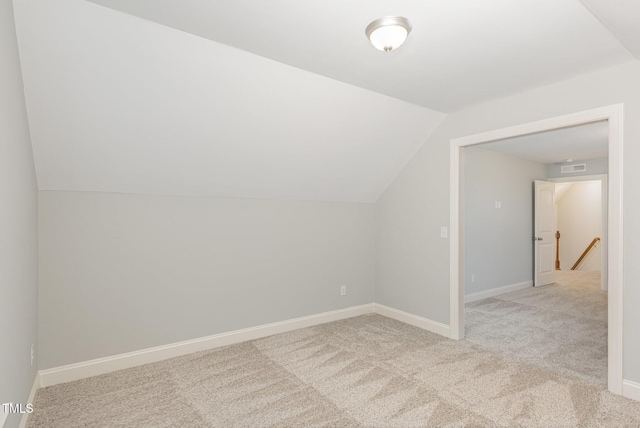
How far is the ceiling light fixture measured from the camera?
188 cm

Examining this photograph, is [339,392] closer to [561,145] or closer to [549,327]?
[549,327]

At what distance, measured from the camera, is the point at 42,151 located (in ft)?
7.90

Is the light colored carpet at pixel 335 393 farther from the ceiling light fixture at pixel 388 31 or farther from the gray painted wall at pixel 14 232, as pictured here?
the ceiling light fixture at pixel 388 31

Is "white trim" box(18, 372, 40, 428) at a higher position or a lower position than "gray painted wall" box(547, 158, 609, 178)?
lower

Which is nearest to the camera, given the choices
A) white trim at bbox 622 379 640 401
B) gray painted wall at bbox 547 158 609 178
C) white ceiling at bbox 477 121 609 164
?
white trim at bbox 622 379 640 401

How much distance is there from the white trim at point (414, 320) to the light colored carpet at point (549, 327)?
28 centimetres

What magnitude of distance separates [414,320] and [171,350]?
2677 millimetres

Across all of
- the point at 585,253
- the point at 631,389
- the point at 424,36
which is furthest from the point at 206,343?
the point at 585,253

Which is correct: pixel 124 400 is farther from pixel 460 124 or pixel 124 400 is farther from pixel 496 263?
pixel 496 263

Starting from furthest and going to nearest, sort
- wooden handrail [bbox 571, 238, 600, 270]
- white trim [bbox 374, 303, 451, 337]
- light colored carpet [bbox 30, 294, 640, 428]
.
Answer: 1. wooden handrail [bbox 571, 238, 600, 270]
2. white trim [bbox 374, 303, 451, 337]
3. light colored carpet [bbox 30, 294, 640, 428]

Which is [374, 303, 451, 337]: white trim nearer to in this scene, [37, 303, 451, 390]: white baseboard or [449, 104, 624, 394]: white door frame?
[37, 303, 451, 390]: white baseboard

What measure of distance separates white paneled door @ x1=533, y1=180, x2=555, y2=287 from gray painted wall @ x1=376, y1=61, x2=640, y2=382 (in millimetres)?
3675

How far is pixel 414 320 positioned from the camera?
4062 millimetres

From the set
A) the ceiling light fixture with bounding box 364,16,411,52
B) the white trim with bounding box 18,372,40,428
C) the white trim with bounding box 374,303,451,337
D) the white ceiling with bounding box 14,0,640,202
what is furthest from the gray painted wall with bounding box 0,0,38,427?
the white trim with bounding box 374,303,451,337
